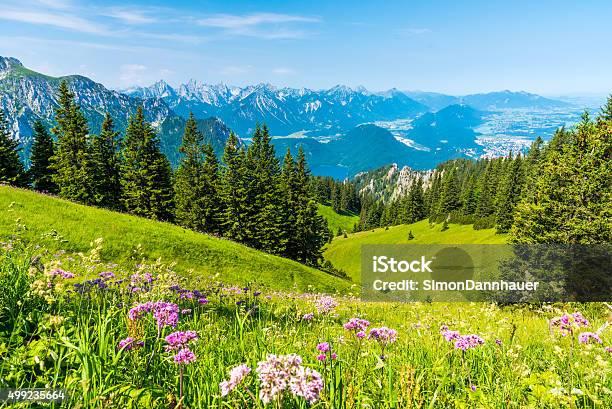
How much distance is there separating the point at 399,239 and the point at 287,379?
119 m

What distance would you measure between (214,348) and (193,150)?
55.7 metres

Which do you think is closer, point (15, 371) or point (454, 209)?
point (15, 371)

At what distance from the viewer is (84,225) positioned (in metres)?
24.8

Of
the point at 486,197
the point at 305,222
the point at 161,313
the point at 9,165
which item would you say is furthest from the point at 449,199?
the point at 161,313

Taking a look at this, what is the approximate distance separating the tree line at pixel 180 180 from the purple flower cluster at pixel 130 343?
48792 millimetres

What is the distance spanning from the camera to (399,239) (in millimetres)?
116688

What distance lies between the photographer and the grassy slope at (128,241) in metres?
22.2

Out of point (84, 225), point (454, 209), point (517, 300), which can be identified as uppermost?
point (84, 225)

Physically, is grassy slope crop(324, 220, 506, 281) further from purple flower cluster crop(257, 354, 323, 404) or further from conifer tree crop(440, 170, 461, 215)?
purple flower cluster crop(257, 354, 323, 404)

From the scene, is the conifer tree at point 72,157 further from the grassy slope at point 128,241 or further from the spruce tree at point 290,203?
the spruce tree at point 290,203

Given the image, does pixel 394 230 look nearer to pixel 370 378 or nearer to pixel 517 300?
pixel 517 300

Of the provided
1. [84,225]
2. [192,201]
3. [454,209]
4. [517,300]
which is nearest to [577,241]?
[517,300]

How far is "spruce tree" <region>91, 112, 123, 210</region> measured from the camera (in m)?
50.5

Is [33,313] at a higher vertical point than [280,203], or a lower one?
higher
